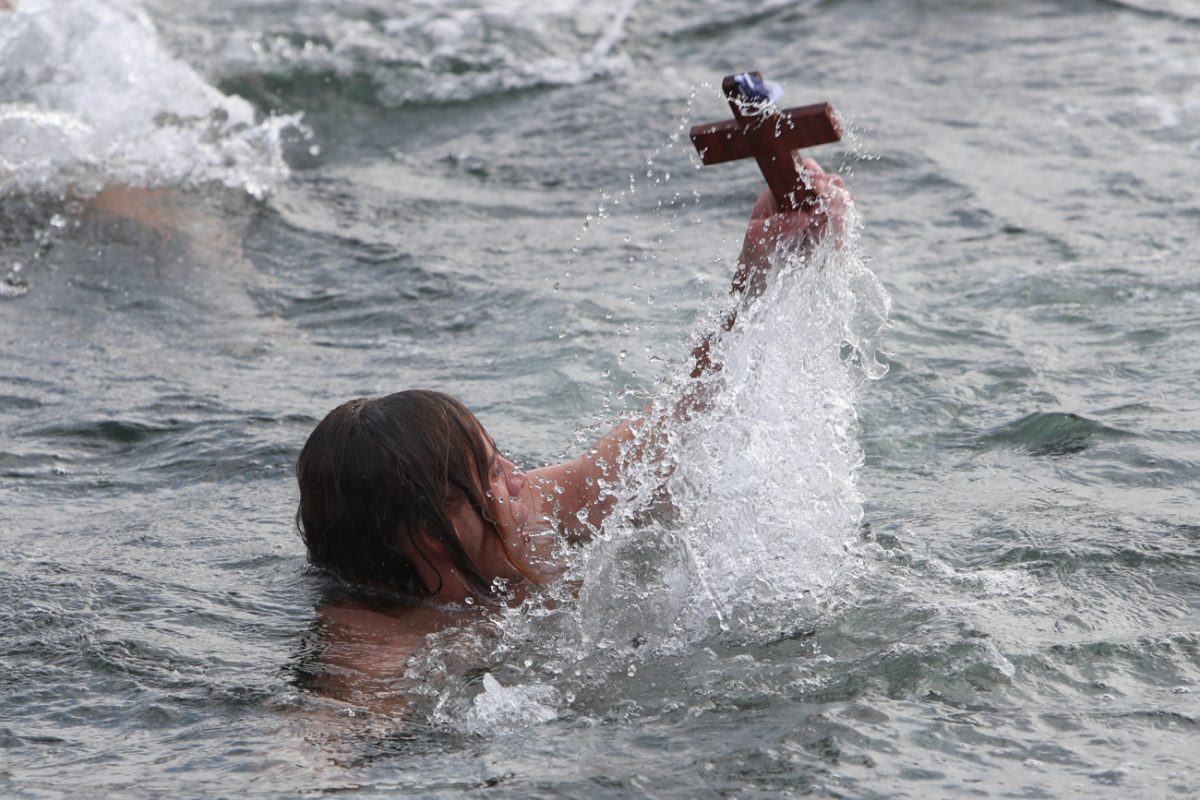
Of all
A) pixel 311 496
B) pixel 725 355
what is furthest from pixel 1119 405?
pixel 311 496

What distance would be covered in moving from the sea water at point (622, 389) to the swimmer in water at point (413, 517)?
88 mm

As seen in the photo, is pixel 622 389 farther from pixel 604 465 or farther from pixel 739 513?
pixel 739 513

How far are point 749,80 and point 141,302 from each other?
390cm

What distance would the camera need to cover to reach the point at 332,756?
3.11 meters

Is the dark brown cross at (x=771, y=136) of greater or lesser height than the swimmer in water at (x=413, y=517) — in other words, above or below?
above

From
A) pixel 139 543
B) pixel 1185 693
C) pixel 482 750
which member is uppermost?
pixel 139 543

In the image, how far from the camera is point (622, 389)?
17.2ft

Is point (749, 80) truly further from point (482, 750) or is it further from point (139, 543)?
point (139, 543)

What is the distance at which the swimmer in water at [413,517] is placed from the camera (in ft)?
11.5

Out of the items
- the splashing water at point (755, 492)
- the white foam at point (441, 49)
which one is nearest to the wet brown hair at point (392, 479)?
the splashing water at point (755, 492)

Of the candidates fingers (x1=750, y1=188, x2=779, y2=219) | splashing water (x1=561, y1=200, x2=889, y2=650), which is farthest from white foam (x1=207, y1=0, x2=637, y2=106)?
fingers (x1=750, y1=188, x2=779, y2=219)

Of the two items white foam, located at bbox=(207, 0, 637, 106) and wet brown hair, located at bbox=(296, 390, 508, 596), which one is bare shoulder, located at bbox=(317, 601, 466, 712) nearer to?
wet brown hair, located at bbox=(296, 390, 508, 596)

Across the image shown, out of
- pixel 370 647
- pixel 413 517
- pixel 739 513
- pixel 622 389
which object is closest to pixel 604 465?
pixel 739 513

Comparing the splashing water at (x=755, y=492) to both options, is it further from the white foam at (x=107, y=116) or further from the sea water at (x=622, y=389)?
the white foam at (x=107, y=116)
